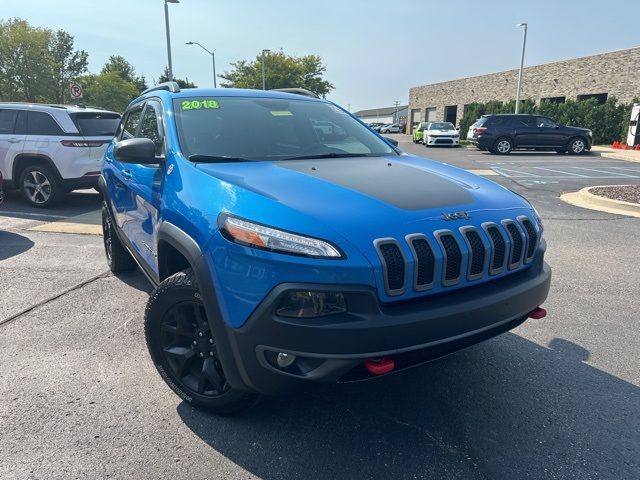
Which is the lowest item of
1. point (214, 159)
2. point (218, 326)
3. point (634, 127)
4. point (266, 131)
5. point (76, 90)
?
point (218, 326)

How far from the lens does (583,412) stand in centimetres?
269

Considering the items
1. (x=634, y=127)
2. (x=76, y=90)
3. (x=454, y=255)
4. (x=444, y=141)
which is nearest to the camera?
(x=454, y=255)

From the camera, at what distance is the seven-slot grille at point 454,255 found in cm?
204

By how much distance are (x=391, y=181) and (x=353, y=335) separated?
1049mm

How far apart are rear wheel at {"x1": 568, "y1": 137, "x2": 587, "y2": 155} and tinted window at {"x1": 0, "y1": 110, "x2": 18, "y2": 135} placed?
21.2 m

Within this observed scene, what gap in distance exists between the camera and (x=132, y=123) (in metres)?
4.38

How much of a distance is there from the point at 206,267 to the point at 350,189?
810 millimetres

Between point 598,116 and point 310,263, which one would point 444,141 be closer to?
point 598,116

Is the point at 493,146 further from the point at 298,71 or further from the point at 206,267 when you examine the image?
the point at 298,71

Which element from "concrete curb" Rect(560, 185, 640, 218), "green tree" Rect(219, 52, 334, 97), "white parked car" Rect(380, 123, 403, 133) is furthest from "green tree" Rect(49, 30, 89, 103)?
"concrete curb" Rect(560, 185, 640, 218)

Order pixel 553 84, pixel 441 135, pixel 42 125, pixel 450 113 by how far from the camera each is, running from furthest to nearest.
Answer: pixel 450 113
pixel 553 84
pixel 441 135
pixel 42 125

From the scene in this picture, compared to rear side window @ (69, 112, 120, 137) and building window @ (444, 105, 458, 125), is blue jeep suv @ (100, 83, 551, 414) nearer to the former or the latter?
rear side window @ (69, 112, 120, 137)

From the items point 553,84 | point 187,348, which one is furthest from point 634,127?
point 187,348

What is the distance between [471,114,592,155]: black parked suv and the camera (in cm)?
2139
